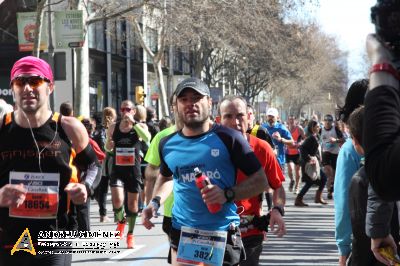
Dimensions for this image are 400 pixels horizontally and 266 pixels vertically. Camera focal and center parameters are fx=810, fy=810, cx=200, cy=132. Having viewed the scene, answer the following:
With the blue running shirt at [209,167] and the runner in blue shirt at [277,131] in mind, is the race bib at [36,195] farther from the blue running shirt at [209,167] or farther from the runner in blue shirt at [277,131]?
the runner in blue shirt at [277,131]

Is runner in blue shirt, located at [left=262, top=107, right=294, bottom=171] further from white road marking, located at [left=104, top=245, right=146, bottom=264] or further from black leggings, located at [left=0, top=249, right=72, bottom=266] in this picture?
black leggings, located at [left=0, top=249, right=72, bottom=266]

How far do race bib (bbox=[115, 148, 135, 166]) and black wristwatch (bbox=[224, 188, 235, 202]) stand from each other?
7150 millimetres

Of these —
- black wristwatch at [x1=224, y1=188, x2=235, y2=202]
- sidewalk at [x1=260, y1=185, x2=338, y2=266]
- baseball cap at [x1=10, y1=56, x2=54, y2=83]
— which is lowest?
sidewalk at [x1=260, y1=185, x2=338, y2=266]

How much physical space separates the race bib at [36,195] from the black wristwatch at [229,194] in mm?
1020

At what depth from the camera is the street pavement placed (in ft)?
31.4

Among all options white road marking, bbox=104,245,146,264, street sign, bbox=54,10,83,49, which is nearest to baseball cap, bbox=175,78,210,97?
white road marking, bbox=104,245,146,264

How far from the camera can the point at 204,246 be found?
196 inches

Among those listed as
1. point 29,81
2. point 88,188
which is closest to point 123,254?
point 88,188

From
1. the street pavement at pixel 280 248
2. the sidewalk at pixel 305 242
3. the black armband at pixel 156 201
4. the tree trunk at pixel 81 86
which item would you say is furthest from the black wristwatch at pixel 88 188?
the tree trunk at pixel 81 86

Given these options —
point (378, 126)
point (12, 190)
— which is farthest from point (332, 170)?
point (378, 126)

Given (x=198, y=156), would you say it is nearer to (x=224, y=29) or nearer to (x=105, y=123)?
(x=105, y=123)

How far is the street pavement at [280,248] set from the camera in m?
9.57

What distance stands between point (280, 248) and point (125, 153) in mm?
2823

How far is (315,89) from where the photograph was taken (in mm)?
93500
